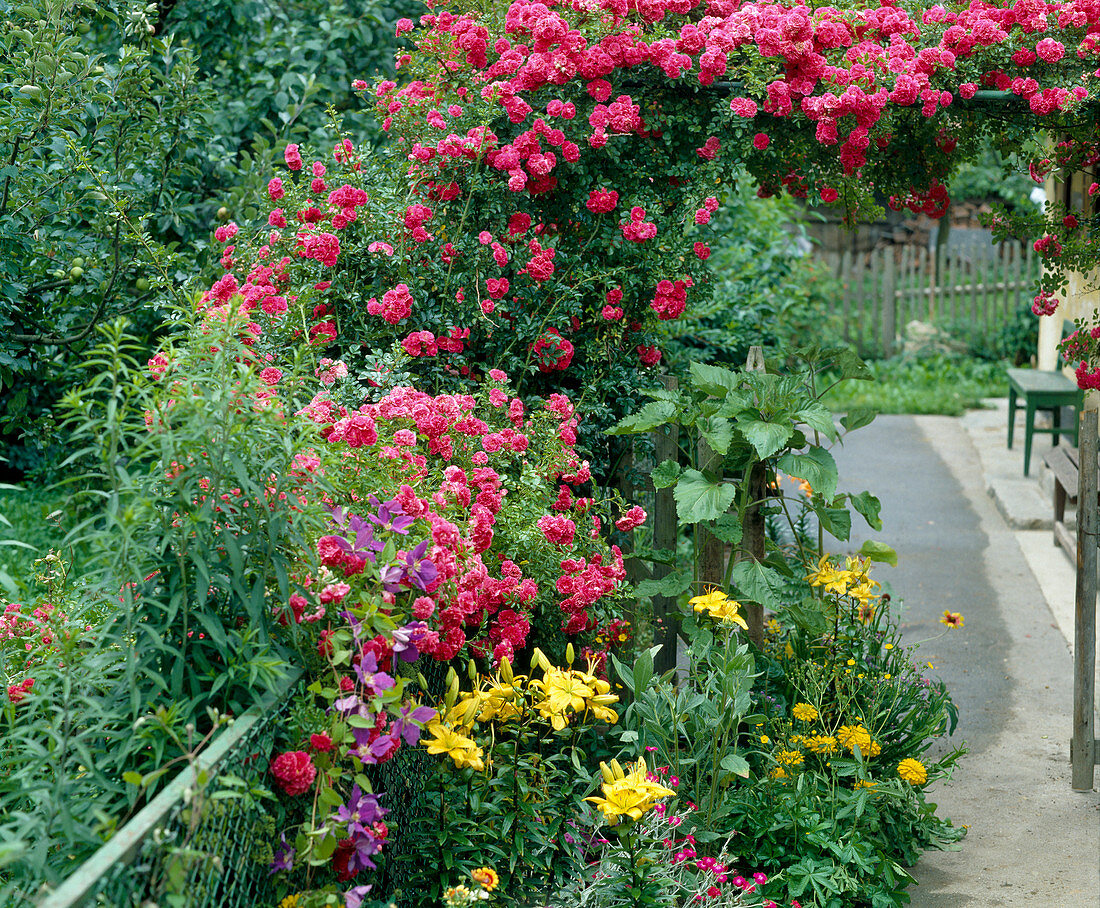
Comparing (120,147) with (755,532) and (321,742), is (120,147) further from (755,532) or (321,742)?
(321,742)

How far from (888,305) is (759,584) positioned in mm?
10464

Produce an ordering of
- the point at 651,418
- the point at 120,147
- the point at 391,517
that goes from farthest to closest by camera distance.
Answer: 1. the point at 120,147
2. the point at 651,418
3. the point at 391,517

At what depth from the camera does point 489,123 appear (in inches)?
153

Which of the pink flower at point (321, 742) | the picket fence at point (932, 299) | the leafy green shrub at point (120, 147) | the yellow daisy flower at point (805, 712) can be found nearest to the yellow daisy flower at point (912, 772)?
the yellow daisy flower at point (805, 712)

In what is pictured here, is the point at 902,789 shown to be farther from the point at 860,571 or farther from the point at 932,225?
the point at 932,225

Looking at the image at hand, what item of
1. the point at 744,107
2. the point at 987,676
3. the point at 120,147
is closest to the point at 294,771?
the point at 744,107

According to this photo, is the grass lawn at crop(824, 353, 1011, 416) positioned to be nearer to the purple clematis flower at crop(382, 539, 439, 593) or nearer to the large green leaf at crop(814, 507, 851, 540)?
the large green leaf at crop(814, 507, 851, 540)

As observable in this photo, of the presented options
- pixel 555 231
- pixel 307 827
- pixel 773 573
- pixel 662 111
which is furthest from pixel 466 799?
pixel 662 111

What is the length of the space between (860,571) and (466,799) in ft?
5.86

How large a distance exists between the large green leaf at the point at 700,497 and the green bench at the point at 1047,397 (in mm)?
5314

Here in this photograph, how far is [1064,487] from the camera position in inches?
255

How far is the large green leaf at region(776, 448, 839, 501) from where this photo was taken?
133 inches

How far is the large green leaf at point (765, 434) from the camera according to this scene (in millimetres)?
3273

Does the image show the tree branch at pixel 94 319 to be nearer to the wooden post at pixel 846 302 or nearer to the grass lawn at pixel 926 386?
the grass lawn at pixel 926 386
